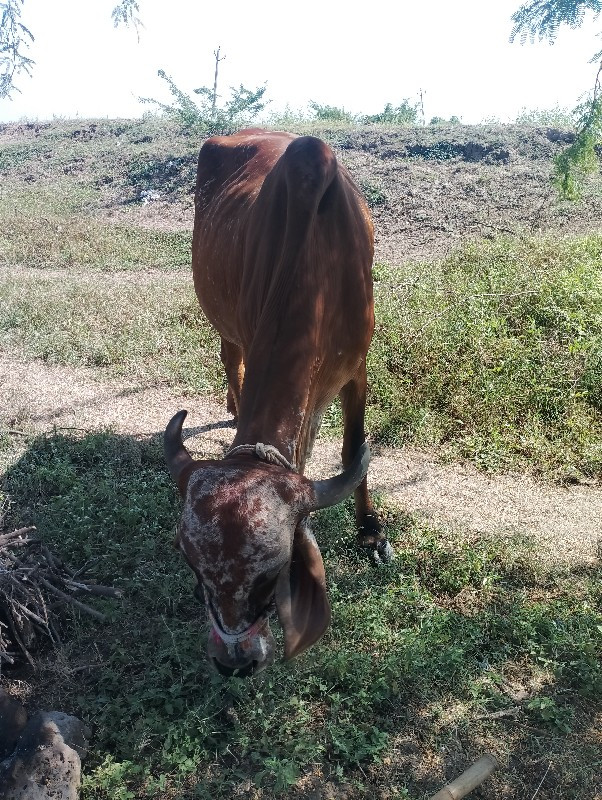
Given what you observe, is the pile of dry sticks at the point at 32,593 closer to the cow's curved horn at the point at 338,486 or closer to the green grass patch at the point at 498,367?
the cow's curved horn at the point at 338,486

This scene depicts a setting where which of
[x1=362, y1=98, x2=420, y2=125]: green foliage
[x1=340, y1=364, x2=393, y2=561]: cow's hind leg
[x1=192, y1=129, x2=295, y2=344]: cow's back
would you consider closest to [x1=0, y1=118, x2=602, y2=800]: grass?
[x1=340, y1=364, x2=393, y2=561]: cow's hind leg

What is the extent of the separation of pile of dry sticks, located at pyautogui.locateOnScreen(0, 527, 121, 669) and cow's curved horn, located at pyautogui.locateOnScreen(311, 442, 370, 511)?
1.60m

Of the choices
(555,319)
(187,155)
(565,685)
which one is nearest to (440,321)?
(555,319)

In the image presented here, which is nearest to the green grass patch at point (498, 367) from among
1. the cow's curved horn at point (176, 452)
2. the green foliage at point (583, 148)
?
the green foliage at point (583, 148)

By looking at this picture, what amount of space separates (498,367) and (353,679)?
332 centimetres

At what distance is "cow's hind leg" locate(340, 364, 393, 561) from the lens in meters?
4.19

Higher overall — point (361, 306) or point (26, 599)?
point (361, 306)

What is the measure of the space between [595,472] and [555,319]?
203cm

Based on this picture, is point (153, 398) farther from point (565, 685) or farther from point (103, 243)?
point (103, 243)

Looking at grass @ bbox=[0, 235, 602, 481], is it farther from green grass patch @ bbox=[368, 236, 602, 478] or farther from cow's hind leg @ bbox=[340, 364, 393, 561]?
cow's hind leg @ bbox=[340, 364, 393, 561]

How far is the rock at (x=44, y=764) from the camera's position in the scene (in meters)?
2.67

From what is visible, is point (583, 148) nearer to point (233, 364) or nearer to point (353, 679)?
point (233, 364)

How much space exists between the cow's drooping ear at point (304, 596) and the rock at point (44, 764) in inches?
39.7

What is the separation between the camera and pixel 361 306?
148 inches
